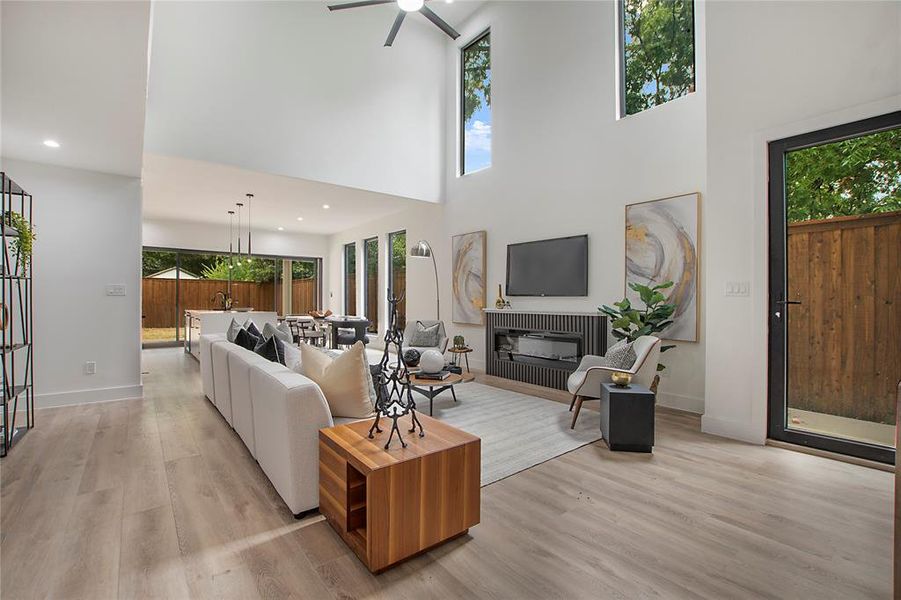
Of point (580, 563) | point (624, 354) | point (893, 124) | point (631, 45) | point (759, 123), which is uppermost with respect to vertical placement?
point (631, 45)

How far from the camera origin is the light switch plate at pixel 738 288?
3.15 meters

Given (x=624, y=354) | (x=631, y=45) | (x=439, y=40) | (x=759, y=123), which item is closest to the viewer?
(x=759, y=123)

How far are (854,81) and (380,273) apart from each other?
24.3 ft

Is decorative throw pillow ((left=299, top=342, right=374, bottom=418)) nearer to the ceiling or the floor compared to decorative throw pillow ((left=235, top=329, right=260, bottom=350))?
nearer to the floor

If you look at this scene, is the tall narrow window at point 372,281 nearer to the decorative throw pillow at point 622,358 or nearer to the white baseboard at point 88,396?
the white baseboard at point 88,396

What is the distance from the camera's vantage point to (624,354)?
355cm

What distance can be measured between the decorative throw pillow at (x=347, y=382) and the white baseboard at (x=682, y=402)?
3243 millimetres

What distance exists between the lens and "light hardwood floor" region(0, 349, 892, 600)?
61.9 inches

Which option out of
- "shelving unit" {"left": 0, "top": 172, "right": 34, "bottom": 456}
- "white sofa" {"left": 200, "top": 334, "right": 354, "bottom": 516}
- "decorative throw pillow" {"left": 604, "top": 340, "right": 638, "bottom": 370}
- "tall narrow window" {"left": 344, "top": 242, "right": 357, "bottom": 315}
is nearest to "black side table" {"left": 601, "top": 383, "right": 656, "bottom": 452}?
"decorative throw pillow" {"left": 604, "top": 340, "right": 638, "bottom": 370}

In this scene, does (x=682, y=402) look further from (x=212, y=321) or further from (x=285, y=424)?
(x=212, y=321)

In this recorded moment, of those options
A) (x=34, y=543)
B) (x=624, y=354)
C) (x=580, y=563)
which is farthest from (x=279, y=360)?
(x=624, y=354)

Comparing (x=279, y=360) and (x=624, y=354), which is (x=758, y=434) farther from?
(x=279, y=360)

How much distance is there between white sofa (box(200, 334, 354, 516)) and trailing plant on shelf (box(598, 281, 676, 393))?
2.93 meters

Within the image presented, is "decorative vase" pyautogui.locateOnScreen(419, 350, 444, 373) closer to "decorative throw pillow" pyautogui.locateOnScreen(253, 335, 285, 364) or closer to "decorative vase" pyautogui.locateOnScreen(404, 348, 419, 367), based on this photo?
"decorative vase" pyautogui.locateOnScreen(404, 348, 419, 367)
